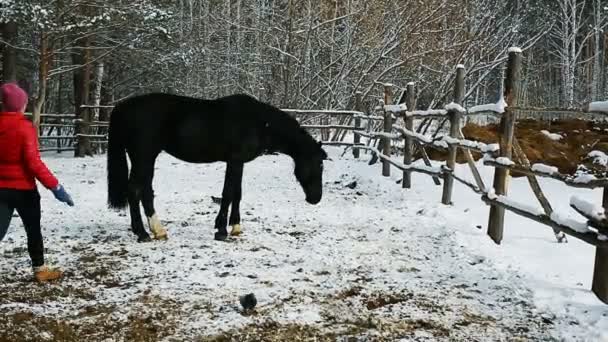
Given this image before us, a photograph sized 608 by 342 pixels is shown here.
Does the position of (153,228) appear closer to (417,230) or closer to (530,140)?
(417,230)

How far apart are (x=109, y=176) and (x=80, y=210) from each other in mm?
1415

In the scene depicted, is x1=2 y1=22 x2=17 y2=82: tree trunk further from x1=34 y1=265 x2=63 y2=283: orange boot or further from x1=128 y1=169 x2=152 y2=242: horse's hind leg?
x1=34 y1=265 x2=63 y2=283: orange boot

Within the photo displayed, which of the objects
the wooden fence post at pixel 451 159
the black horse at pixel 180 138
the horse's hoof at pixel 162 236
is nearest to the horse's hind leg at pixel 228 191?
the black horse at pixel 180 138

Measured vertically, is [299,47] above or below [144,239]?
above

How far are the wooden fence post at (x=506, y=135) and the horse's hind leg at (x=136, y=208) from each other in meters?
3.01

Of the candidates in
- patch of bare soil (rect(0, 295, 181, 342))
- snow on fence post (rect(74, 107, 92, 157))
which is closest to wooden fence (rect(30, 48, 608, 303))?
patch of bare soil (rect(0, 295, 181, 342))

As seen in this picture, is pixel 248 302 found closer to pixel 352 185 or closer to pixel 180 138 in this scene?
pixel 180 138

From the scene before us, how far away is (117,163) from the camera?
15.5 ft

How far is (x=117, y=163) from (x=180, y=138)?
0.60 metres

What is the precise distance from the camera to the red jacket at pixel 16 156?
3316mm

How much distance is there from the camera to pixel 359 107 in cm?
1420

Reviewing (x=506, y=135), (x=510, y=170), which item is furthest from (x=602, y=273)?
(x=510, y=170)

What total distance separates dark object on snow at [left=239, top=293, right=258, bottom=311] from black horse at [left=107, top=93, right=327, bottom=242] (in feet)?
5.41

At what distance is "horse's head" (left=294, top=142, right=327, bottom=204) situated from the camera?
5227 mm
